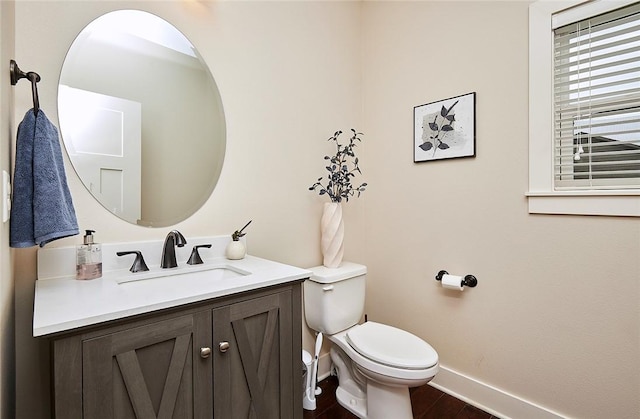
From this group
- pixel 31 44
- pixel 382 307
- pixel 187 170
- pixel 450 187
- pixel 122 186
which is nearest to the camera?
pixel 31 44

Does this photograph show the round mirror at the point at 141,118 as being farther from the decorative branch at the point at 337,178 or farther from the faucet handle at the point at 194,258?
the decorative branch at the point at 337,178

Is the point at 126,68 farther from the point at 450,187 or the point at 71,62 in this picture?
the point at 450,187

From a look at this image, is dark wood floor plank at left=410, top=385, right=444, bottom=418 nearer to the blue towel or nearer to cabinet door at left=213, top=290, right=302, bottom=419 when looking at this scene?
cabinet door at left=213, top=290, right=302, bottom=419

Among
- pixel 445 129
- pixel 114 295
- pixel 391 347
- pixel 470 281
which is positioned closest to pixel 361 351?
pixel 391 347

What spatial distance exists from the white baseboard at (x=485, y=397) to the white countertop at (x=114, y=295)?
1176 mm

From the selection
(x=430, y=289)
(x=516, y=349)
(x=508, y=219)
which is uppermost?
(x=508, y=219)

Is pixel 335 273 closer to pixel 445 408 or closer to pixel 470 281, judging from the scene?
pixel 470 281

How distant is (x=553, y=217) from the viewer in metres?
1.50

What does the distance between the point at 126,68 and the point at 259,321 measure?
3.97 ft

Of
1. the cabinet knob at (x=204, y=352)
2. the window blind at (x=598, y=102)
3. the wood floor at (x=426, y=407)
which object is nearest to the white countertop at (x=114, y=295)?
the cabinet knob at (x=204, y=352)

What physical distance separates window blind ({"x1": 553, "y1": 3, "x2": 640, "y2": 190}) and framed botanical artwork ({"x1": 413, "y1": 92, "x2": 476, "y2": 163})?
397mm

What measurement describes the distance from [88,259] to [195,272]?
39 centimetres

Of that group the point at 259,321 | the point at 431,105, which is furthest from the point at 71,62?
the point at 431,105

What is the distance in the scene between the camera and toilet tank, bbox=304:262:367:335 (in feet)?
5.71
